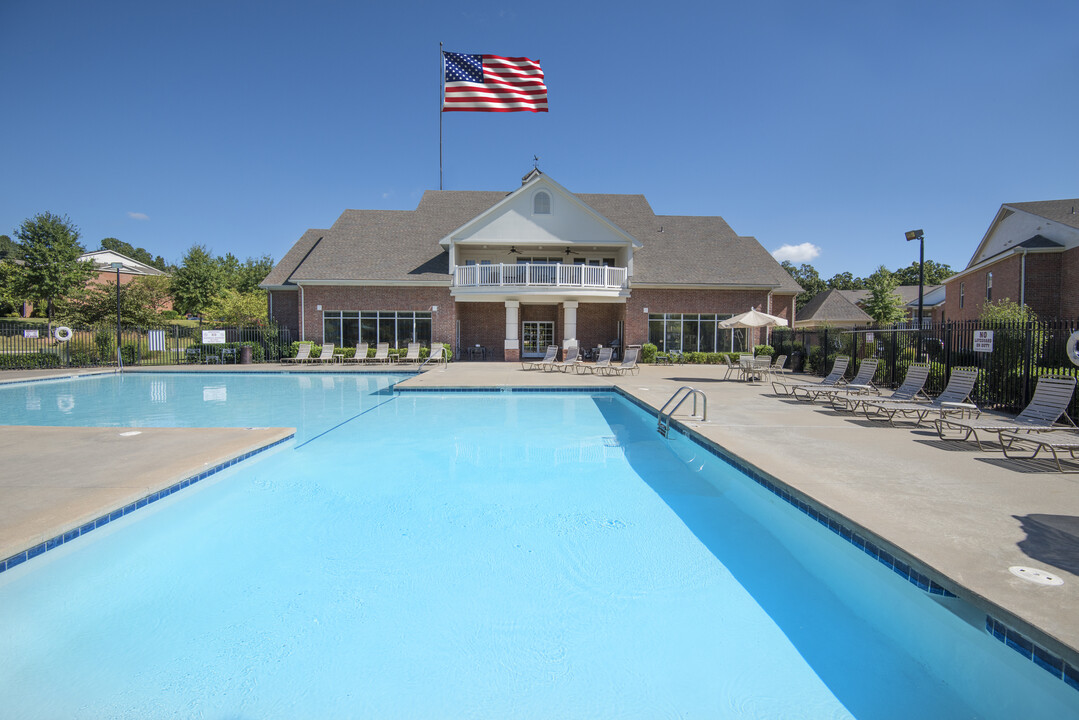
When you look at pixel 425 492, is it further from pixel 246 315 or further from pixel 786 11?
pixel 246 315

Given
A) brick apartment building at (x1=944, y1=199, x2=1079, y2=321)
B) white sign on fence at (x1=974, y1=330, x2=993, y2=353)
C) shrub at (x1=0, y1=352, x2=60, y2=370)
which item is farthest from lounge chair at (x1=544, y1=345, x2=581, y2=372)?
shrub at (x1=0, y1=352, x2=60, y2=370)

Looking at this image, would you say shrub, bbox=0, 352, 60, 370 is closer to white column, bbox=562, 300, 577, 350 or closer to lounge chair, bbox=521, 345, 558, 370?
lounge chair, bbox=521, 345, 558, 370

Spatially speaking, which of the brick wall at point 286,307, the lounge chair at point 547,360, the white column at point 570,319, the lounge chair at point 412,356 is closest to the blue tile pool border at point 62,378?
the brick wall at point 286,307

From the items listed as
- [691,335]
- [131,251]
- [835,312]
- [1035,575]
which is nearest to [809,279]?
[835,312]

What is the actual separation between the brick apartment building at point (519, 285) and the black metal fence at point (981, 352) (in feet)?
26.2

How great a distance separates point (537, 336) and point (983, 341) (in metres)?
19.1

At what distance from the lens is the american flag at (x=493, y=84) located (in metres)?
19.6

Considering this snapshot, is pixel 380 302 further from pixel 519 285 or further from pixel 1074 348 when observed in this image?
pixel 1074 348

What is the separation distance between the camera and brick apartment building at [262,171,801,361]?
23.4m

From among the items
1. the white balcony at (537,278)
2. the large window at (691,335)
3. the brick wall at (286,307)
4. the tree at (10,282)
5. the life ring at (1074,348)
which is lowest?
the life ring at (1074,348)

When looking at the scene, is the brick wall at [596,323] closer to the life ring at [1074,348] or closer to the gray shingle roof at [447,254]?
the gray shingle roof at [447,254]

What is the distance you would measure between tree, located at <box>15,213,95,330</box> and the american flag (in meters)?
35.8

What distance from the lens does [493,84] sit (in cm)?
1997

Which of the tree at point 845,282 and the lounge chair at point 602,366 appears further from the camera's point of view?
the tree at point 845,282
